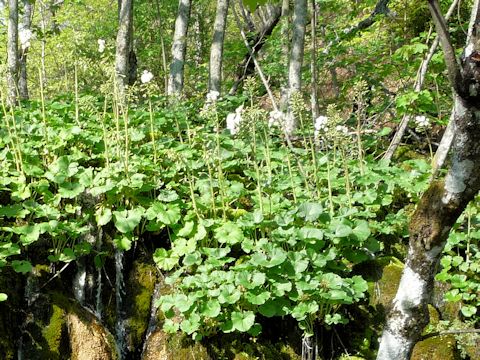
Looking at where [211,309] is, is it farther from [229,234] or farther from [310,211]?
[310,211]

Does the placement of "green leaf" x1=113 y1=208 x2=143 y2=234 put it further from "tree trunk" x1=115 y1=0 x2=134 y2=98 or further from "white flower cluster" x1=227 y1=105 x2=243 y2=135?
"tree trunk" x1=115 y1=0 x2=134 y2=98

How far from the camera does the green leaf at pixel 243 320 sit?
298 centimetres

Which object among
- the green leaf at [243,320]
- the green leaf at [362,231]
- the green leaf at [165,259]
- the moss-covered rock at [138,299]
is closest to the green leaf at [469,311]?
the green leaf at [362,231]

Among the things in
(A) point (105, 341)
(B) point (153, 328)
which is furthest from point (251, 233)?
(A) point (105, 341)

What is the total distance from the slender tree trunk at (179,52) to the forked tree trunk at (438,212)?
591 centimetres

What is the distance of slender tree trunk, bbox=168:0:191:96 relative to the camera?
293 inches

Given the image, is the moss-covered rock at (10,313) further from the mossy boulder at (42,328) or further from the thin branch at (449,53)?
the thin branch at (449,53)

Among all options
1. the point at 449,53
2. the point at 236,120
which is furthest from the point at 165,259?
the point at 449,53

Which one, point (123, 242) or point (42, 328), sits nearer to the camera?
point (42, 328)

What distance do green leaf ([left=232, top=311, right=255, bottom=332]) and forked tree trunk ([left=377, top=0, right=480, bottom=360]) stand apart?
1.12 meters

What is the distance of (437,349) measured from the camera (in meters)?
3.40

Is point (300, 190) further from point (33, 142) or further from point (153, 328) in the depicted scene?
point (33, 142)

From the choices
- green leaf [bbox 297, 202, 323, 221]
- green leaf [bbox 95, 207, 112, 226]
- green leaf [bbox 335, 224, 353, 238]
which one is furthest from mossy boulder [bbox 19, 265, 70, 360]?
green leaf [bbox 335, 224, 353, 238]

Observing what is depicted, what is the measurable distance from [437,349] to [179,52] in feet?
19.1
